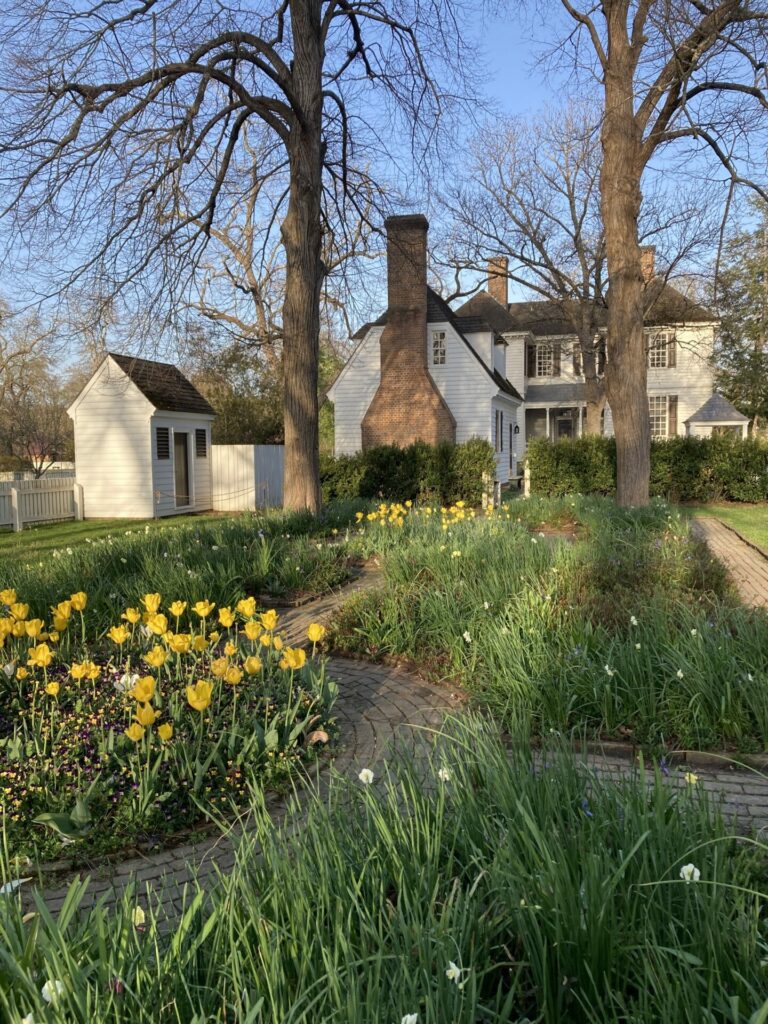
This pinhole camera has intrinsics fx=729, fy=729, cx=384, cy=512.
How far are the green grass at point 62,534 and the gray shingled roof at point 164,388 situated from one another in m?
3.40

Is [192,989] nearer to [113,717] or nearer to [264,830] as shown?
[264,830]

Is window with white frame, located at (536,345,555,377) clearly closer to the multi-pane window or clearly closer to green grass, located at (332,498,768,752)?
the multi-pane window

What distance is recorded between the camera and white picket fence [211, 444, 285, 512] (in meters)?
22.0

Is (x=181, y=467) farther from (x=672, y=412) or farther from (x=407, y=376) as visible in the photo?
(x=672, y=412)

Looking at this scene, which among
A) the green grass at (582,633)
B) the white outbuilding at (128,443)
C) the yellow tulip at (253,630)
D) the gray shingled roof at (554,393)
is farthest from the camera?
the gray shingled roof at (554,393)

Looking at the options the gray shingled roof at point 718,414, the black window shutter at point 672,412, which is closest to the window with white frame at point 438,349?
the gray shingled roof at point 718,414

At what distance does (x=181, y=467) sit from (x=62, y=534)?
6514 millimetres

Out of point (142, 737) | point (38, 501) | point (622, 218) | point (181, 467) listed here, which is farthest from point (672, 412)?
point (142, 737)

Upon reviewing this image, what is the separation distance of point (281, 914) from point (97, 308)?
10862 mm

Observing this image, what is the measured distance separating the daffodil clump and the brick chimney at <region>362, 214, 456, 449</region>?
20.9 meters

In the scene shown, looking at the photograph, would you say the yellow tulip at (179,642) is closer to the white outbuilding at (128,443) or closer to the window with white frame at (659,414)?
the white outbuilding at (128,443)

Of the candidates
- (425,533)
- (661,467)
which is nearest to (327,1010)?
(425,533)

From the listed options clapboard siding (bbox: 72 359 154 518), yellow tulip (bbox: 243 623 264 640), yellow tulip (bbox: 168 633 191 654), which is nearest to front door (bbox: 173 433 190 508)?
clapboard siding (bbox: 72 359 154 518)

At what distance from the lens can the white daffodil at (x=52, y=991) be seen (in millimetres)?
1389
